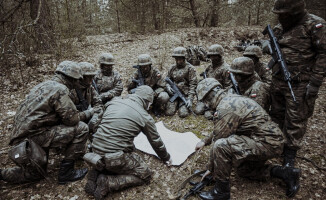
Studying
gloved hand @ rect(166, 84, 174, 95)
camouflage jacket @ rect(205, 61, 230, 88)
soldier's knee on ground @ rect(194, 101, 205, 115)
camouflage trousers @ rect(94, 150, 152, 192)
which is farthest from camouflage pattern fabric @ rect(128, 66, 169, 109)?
camouflage trousers @ rect(94, 150, 152, 192)

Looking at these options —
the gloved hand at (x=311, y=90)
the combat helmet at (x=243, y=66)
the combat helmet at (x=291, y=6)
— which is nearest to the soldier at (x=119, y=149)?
the combat helmet at (x=243, y=66)

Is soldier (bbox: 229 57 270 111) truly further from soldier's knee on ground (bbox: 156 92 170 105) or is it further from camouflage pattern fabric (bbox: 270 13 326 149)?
soldier's knee on ground (bbox: 156 92 170 105)

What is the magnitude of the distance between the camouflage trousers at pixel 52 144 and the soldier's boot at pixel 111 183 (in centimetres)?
75

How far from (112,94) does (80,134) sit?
84.9 inches

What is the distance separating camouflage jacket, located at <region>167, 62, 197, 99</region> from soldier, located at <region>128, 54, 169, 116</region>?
444mm

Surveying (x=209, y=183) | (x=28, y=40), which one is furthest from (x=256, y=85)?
(x=28, y=40)

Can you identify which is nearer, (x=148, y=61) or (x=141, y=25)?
(x=148, y=61)

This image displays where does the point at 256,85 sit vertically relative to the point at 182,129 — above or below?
above

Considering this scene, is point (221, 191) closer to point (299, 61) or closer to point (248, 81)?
point (248, 81)

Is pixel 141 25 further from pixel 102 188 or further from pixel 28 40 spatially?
pixel 102 188

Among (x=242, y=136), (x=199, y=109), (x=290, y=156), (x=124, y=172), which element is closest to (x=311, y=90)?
(x=290, y=156)

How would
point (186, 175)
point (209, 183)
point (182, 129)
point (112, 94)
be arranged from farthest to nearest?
1. point (112, 94)
2. point (182, 129)
3. point (186, 175)
4. point (209, 183)

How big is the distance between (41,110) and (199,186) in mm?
2674

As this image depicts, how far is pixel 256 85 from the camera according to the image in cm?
365
